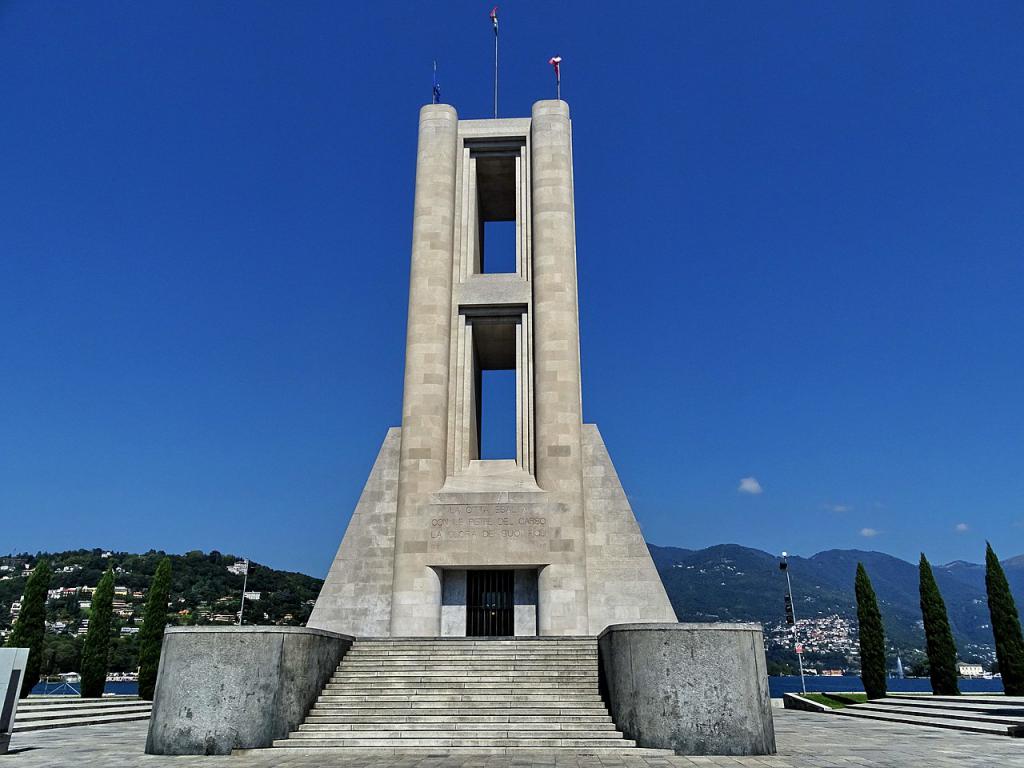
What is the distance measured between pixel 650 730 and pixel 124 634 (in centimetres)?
8945

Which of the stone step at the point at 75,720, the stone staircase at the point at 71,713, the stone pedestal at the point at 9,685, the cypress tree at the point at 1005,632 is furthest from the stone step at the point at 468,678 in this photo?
the cypress tree at the point at 1005,632

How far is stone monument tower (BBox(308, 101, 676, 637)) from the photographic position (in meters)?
22.5

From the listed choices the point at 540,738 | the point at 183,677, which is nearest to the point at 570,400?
the point at 540,738

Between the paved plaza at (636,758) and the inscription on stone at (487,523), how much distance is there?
10048mm

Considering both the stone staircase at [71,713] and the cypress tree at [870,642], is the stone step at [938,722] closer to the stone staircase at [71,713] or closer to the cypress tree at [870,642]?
the cypress tree at [870,642]

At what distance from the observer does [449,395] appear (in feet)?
81.4

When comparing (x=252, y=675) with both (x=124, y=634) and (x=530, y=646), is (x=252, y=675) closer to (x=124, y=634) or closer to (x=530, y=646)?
(x=530, y=646)

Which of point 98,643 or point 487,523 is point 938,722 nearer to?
point 487,523

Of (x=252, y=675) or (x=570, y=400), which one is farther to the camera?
(x=570, y=400)

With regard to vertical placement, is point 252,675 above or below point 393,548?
below

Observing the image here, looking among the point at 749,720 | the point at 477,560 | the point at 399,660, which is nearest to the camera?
the point at 749,720

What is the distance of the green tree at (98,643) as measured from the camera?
2894 cm

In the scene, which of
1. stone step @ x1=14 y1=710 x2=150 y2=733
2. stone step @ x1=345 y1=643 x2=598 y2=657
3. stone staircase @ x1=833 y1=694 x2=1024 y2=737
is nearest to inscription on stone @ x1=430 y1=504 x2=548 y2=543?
stone step @ x1=345 y1=643 x2=598 y2=657

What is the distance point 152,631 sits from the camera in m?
29.7
